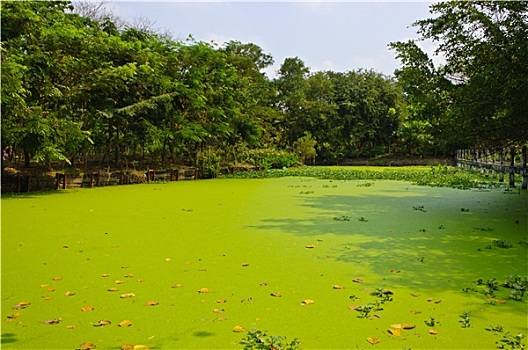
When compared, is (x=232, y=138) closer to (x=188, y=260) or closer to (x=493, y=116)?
(x=493, y=116)

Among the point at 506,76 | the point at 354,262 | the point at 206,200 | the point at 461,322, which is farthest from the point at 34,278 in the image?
the point at 506,76

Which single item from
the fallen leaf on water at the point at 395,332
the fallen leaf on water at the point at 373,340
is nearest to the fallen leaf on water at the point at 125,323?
the fallen leaf on water at the point at 373,340

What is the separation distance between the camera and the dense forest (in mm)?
6551

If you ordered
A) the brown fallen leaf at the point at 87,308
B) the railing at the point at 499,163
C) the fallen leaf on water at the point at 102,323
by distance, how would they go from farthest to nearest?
the railing at the point at 499,163 → the brown fallen leaf at the point at 87,308 → the fallen leaf on water at the point at 102,323

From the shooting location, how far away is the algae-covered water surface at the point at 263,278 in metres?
2.46

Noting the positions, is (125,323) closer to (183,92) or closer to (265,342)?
(265,342)

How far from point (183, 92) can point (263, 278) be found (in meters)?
12.6

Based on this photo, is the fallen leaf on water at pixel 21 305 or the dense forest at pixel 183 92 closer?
the fallen leaf on water at pixel 21 305

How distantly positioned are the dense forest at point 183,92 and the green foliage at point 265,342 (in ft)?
16.1

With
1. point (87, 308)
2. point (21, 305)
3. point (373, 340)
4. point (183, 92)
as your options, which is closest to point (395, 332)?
point (373, 340)

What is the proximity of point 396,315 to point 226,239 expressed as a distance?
258 cm

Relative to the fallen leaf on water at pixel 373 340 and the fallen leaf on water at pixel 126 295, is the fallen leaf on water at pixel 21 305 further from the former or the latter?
the fallen leaf on water at pixel 373 340

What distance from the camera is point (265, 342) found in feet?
7.46

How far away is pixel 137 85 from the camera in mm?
14180
